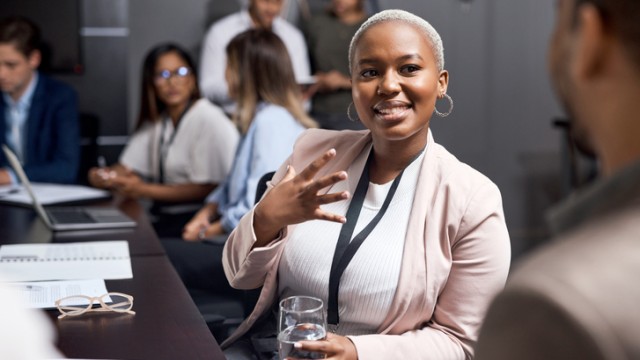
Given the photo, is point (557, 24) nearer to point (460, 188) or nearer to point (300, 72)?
point (460, 188)

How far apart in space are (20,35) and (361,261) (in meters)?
2.51

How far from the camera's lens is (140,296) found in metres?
1.80

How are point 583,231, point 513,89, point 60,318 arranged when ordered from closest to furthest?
1. point 583,231
2. point 60,318
3. point 513,89

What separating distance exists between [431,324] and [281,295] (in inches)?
14.0

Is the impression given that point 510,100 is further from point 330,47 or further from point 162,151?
point 162,151

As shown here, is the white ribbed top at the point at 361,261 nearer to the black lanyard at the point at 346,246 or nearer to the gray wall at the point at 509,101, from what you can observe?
the black lanyard at the point at 346,246

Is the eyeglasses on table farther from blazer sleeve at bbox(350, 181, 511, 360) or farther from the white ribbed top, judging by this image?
blazer sleeve at bbox(350, 181, 511, 360)

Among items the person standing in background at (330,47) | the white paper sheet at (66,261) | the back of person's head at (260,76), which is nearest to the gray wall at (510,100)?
the person standing in background at (330,47)

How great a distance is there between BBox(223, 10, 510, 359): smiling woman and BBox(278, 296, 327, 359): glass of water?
5 centimetres

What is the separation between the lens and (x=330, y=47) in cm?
445

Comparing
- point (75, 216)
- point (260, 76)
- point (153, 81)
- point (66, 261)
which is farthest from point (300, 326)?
point (153, 81)

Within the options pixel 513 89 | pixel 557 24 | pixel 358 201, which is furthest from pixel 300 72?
pixel 557 24

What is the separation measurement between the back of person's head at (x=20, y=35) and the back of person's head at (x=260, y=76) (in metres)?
1.12

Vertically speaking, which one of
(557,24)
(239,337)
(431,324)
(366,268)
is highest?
(557,24)
